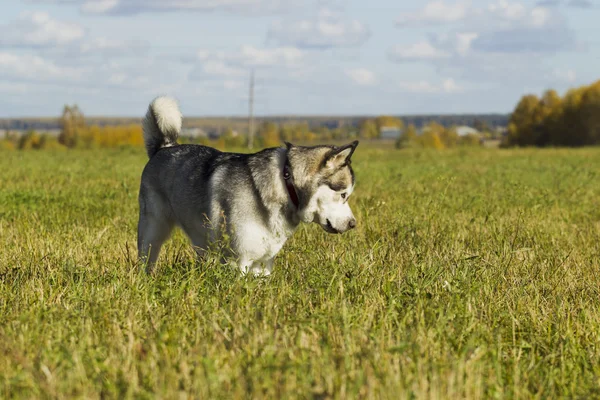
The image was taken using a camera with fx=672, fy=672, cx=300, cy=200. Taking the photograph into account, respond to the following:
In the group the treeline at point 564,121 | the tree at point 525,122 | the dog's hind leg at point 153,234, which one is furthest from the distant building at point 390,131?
the dog's hind leg at point 153,234

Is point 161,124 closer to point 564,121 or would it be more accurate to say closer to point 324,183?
point 324,183

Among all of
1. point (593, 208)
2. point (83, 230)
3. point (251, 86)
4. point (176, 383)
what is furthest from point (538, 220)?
point (251, 86)

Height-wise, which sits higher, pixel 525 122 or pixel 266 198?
pixel 525 122

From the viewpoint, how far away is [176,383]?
280 cm

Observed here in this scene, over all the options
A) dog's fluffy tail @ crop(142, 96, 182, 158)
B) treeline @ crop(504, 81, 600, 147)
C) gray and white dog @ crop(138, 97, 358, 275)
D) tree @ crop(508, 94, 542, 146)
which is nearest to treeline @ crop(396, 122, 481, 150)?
tree @ crop(508, 94, 542, 146)

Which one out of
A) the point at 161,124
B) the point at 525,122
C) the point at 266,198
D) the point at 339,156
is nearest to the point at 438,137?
the point at 525,122

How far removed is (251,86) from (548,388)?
65836 millimetres

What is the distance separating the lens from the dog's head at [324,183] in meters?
5.34

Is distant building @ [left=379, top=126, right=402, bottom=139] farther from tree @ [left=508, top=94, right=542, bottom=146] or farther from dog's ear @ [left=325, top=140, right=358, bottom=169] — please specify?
dog's ear @ [left=325, top=140, right=358, bottom=169]

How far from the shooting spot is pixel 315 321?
3805 mm

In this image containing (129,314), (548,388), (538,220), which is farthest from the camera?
(538,220)

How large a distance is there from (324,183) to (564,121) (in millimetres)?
80916

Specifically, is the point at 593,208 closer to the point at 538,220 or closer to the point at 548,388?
the point at 538,220

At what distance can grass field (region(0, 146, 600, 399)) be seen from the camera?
2.90 m
